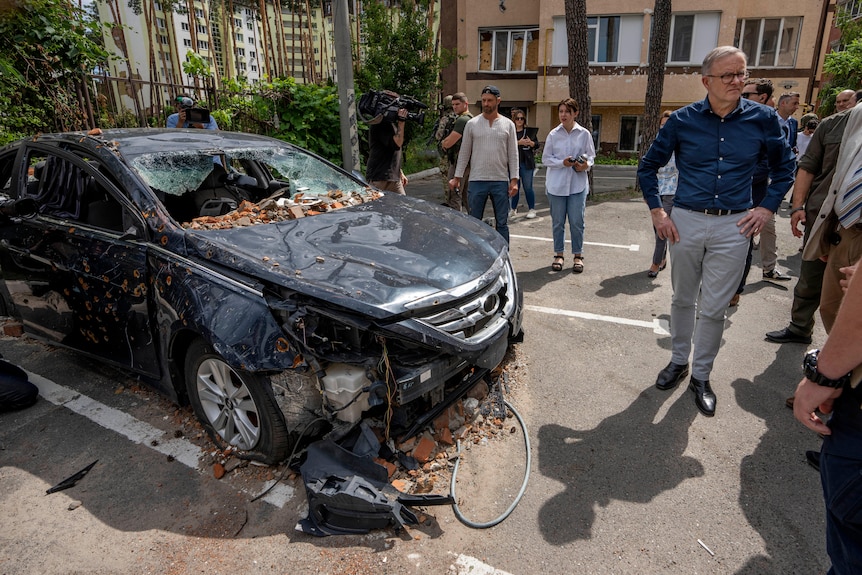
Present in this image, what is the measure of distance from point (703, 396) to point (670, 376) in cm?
26

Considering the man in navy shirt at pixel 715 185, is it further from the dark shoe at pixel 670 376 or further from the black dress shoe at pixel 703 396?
the dark shoe at pixel 670 376

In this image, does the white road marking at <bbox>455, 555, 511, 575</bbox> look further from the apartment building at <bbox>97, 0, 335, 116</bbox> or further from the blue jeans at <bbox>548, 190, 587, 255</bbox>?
the apartment building at <bbox>97, 0, 335, 116</bbox>

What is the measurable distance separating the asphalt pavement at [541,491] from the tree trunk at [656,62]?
8003mm

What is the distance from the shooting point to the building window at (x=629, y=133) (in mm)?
18953

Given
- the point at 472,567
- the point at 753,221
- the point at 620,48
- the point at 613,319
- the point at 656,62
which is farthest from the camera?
the point at 620,48

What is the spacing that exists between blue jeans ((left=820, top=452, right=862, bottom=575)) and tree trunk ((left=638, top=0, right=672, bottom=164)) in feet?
34.3

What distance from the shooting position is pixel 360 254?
110 inches

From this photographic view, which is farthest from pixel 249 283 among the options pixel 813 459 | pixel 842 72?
pixel 842 72

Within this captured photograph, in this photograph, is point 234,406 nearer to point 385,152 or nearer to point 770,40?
point 385,152

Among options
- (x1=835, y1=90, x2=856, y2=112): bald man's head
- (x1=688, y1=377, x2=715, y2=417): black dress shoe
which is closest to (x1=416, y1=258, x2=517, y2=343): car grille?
(x1=688, y1=377, x2=715, y2=417): black dress shoe

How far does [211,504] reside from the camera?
2.53 meters

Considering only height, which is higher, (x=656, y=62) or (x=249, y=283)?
(x=656, y=62)

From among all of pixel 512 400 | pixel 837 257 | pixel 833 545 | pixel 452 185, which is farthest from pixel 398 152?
pixel 833 545

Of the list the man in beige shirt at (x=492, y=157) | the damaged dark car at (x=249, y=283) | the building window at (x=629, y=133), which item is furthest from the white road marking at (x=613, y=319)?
the building window at (x=629, y=133)
